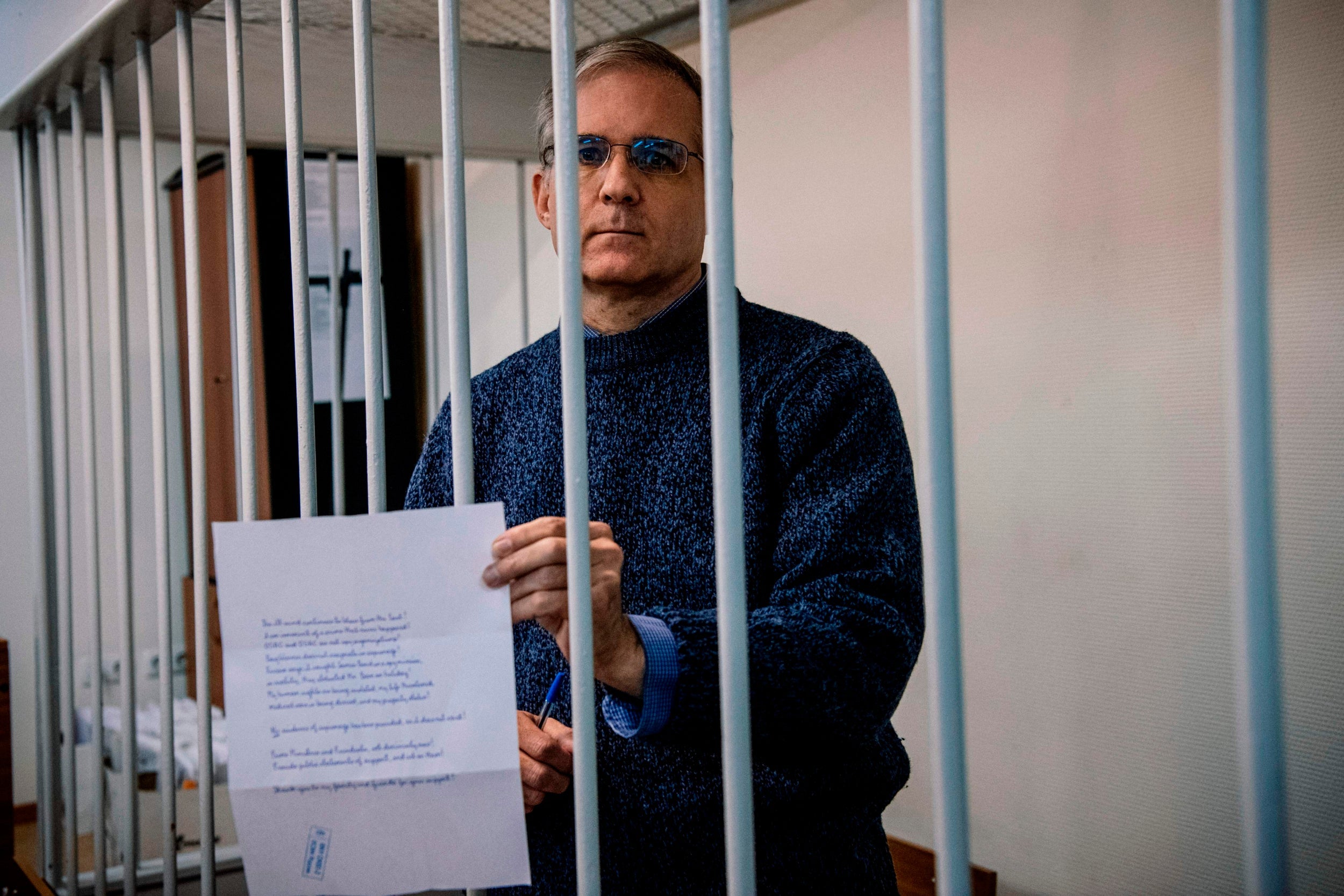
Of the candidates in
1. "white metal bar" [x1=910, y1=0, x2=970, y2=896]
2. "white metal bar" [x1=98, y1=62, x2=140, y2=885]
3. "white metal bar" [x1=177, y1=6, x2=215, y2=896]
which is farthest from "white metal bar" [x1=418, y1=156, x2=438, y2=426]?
"white metal bar" [x1=910, y1=0, x2=970, y2=896]

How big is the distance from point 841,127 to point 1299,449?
106 centimetres

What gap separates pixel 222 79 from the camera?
1.75 metres

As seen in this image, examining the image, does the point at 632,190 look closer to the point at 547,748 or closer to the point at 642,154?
the point at 642,154

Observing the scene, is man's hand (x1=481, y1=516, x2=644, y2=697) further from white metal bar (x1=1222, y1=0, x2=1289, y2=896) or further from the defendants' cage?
white metal bar (x1=1222, y1=0, x2=1289, y2=896)

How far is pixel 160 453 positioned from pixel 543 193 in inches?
20.0

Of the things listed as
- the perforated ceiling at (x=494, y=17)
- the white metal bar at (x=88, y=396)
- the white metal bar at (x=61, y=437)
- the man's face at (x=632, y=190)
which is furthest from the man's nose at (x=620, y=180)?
the white metal bar at (x=61, y=437)

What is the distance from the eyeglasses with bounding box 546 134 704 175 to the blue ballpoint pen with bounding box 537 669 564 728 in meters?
0.49

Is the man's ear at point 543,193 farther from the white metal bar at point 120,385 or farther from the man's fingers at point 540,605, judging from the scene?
the man's fingers at point 540,605

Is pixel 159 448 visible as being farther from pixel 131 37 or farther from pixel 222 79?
pixel 222 79

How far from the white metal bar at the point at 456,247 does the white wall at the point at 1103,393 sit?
1.32 metres

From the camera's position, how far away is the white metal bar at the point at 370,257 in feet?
2.49

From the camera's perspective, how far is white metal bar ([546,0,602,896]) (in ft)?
2.02

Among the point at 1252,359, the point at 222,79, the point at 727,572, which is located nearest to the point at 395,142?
the point at 222,79

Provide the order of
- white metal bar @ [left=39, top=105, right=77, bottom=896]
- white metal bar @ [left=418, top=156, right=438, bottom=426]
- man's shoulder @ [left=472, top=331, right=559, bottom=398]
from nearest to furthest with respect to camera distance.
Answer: man's shoulder @ [left=472, top=331, right=559, bottom=398]
white metal bar @ [left=39, top=105, right=77, bottom=896]
white metal bar @ [left=418, top=156, right=438, bottom=426]
